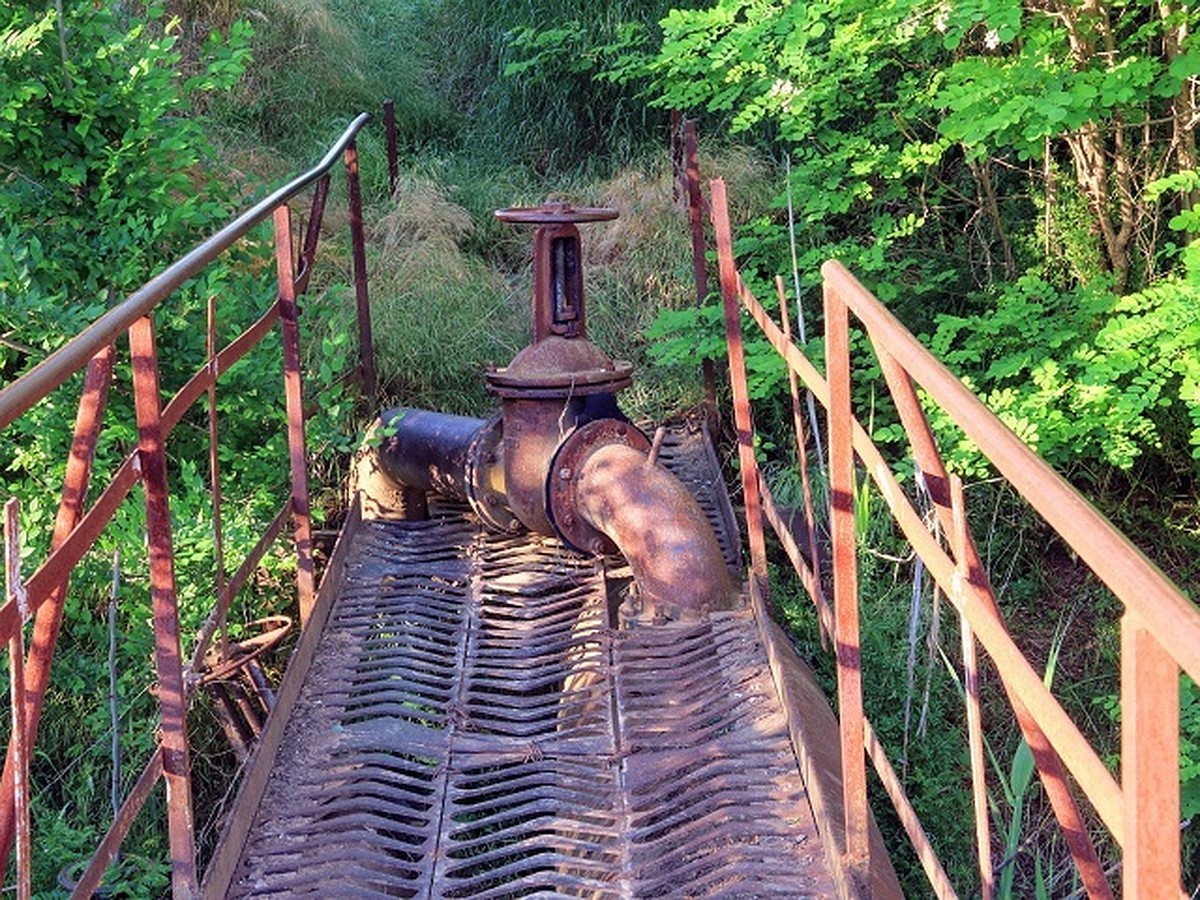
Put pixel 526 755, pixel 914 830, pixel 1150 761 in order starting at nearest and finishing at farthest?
pixel 1150 761, pixel 914 830, pixel 526 755

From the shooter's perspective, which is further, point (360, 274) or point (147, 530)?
point (360, 274)

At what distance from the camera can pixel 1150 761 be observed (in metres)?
1.21

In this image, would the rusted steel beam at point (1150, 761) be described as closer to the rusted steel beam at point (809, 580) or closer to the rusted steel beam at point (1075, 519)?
the rusted steel beam at point (1075, 519)

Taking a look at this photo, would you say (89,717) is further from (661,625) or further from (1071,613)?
(1071,613)

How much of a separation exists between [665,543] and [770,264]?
3461 mm

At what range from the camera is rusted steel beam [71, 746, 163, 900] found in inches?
99.8

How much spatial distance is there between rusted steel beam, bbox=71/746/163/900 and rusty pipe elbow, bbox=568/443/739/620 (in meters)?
1.86

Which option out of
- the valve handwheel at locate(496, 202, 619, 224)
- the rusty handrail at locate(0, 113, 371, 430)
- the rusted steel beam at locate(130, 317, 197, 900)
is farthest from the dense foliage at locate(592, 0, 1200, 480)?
the rusted steel beam at locate(130, 317, 197, 900)

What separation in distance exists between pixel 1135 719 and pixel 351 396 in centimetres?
522

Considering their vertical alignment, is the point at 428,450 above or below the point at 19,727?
below

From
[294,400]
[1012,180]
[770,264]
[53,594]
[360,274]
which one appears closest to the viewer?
[53,594]

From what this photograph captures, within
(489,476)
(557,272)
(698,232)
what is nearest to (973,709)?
(489,476)

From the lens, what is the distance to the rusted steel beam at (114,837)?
2534mm

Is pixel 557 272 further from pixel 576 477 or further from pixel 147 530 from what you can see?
pixel 147 530
